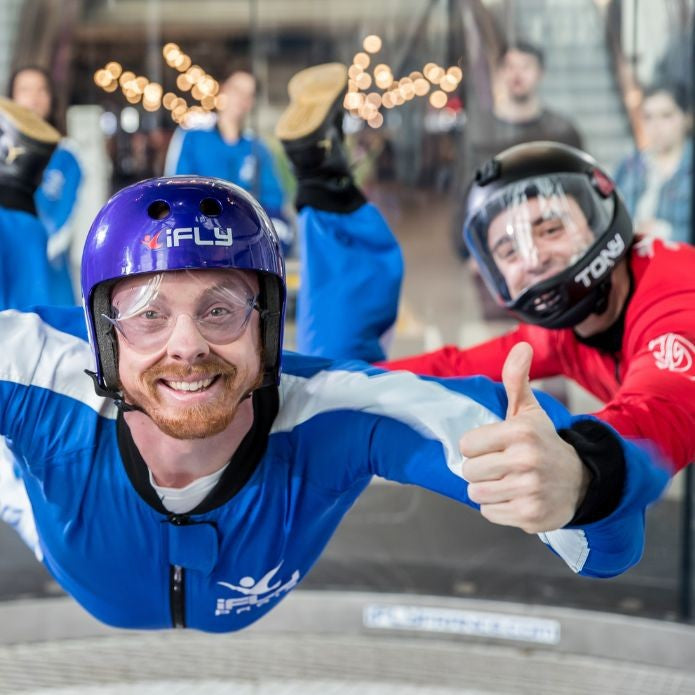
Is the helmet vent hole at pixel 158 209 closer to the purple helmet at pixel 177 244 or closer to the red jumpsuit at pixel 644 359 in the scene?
the purple helmet at pixel 177 244

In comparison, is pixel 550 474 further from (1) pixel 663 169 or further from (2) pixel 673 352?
(1) pixel 663 169

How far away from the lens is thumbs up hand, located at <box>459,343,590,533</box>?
1445 mm

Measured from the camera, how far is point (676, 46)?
4.20 meters

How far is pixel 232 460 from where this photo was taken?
1.97m

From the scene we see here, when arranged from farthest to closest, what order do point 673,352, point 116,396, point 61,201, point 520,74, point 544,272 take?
point 61,201
point 520,74
point 544,272
point 673,352
point 116,396

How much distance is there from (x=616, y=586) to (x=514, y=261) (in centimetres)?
233

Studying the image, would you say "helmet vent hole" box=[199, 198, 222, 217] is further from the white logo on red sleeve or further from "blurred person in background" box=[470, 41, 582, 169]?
"blurred person in background" box=[470, 41, 582, 169]

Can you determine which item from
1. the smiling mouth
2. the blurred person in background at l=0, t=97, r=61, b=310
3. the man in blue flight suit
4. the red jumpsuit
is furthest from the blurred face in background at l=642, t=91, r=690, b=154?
the smiling mouth

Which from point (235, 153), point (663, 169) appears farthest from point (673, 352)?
point (235, 153)

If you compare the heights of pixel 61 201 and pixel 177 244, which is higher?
pixel 61 201

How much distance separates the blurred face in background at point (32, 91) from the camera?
4445 mm

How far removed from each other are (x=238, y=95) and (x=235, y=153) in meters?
0.24

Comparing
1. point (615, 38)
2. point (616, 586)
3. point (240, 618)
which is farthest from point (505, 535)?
point (240, 618)

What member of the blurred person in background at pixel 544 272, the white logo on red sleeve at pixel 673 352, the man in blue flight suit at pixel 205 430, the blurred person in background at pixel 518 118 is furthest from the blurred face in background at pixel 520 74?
the man in blue flight suit at pixel 205 430
